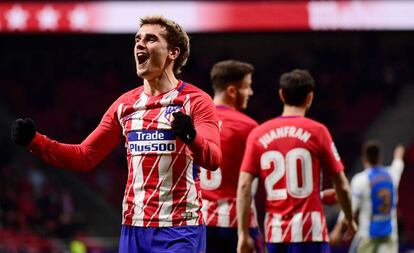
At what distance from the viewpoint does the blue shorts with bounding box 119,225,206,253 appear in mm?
4109

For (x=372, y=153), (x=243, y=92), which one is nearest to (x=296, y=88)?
(x=243, y=92)

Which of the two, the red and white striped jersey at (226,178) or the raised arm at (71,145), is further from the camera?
the red and white striped jersey at (226,178)

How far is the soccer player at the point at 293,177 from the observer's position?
5.39 meters

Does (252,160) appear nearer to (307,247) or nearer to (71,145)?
(307,247)

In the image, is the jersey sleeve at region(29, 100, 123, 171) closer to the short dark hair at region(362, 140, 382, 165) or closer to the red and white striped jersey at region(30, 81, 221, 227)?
A: the red and white striped jersey at region(30, 81, 221, 227)

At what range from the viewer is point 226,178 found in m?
6.01

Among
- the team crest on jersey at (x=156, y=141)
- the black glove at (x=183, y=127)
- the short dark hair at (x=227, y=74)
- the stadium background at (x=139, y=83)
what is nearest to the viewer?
the black glove at (x=183, y=127)

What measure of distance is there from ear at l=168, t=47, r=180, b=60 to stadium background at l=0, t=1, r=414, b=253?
39.8 feet

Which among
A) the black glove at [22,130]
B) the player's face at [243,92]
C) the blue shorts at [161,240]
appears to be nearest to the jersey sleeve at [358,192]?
the player's face at [243,92]


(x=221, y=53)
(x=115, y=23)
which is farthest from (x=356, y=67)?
(x=115, y=23)

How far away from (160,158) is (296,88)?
5.55 feet

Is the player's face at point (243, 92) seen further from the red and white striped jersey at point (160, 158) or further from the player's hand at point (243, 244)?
the red and white striped jersey at point (160, 158)

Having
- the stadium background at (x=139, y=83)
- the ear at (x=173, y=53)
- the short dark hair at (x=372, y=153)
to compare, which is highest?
the stadium background at (x=139, y=83)

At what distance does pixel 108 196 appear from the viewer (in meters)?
18.9
